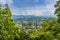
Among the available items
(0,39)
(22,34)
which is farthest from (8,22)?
(22,34)

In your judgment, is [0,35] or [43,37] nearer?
[43,37]

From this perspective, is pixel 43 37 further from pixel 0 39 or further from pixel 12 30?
pixel 12 30

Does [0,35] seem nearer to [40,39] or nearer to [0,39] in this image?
[0,39]

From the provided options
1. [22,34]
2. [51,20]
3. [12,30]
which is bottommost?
[22,34]

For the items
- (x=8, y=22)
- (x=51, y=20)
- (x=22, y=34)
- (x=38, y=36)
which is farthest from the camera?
(x=22, y=34)

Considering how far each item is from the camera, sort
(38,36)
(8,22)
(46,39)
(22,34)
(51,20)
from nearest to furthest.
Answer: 1. (46,39)
2. (38,36)
3. (51,20)
4. (8,22)
5. (22,34)

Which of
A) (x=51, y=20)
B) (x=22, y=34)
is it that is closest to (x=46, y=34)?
(x=51, y=20)

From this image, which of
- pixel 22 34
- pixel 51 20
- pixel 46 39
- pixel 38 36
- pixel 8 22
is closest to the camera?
pixel 46 39

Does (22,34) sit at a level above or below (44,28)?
below

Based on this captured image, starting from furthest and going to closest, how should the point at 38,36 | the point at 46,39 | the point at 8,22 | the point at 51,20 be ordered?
the point at 8,22 < the point at 51,20 < the point at 38,36 < the point at 46,39
